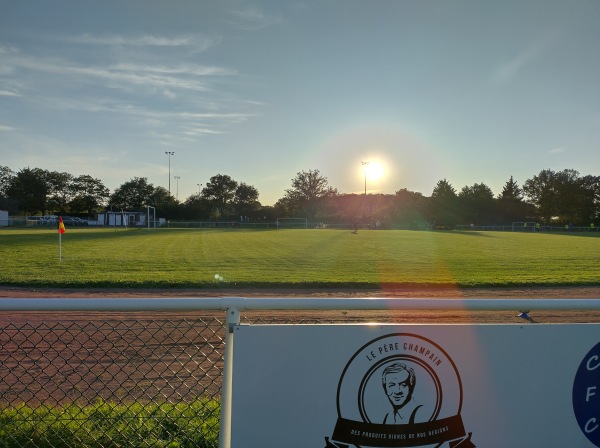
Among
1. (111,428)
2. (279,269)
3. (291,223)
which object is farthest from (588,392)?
(291,223)

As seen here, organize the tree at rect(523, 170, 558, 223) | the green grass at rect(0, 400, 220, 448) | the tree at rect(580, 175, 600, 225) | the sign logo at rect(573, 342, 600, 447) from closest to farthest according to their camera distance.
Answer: the sign logo at rect(573, 342, 600, 447), the green grass at rect(0, 400, 220, 448), the tree at rect(580, 175, 600, 225), the tree at rect(523, 170, 558, 223)

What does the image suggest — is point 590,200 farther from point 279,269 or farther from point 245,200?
point 279,269

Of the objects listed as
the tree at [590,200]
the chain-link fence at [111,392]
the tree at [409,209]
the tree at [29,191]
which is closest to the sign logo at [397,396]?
the chain-link fence at [111,392]

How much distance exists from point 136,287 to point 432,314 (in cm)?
793

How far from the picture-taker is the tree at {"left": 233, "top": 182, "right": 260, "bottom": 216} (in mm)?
104125

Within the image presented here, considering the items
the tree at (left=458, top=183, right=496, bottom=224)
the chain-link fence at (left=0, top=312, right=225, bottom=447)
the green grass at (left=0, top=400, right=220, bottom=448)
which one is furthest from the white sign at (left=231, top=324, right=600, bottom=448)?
the tree at (left=458, top=183, right=496, bottom=224)

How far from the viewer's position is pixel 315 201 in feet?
383

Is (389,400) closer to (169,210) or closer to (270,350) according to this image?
(270,350)

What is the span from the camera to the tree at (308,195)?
370 ft

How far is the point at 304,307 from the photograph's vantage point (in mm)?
2740

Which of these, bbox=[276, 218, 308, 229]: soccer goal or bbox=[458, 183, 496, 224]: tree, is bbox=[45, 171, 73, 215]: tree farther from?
bbox=[458, 183, 496, 224]: tree

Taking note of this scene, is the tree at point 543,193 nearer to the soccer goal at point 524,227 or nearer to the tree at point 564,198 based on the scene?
the tree at point 564,198

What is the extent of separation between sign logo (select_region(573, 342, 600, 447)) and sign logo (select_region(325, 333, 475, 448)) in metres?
0.65

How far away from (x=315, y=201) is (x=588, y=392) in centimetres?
11424
